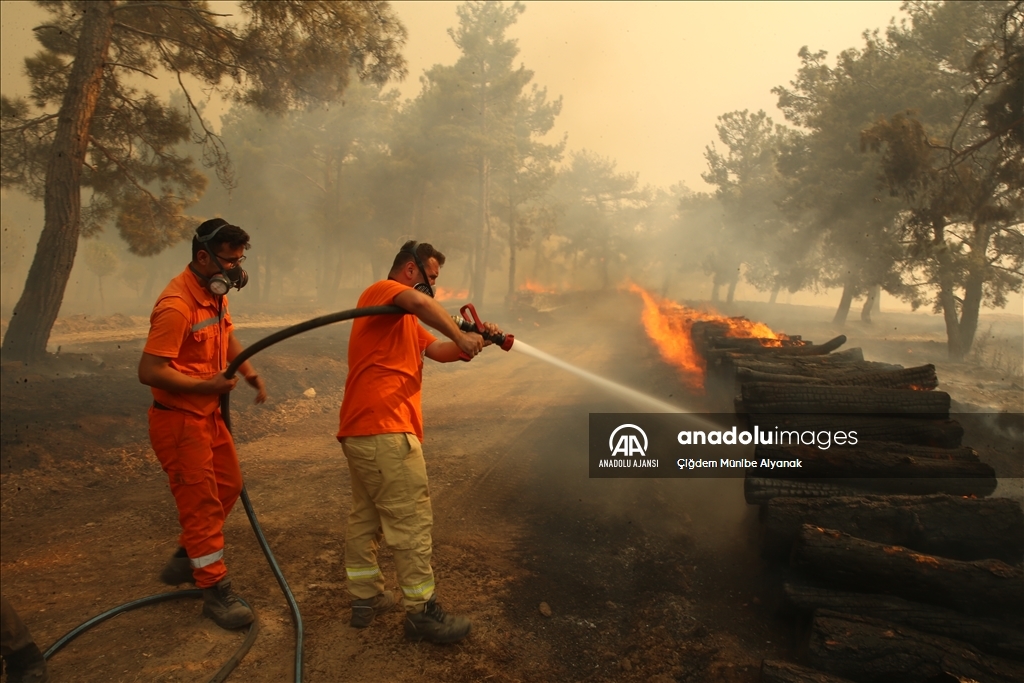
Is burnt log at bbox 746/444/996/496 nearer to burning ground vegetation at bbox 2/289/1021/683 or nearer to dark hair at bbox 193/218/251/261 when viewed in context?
burning ground vegetation at bbox 2/289/1021/683

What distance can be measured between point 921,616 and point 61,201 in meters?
12.2

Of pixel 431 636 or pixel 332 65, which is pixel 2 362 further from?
pixel 431 636

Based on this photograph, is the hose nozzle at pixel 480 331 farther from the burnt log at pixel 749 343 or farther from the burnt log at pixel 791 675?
the burnt log at pixel 749 343

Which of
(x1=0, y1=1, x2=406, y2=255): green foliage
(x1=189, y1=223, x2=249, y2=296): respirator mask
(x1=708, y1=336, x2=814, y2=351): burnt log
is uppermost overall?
(x1=0, y1=1, x2=406, y2=255): green foliage

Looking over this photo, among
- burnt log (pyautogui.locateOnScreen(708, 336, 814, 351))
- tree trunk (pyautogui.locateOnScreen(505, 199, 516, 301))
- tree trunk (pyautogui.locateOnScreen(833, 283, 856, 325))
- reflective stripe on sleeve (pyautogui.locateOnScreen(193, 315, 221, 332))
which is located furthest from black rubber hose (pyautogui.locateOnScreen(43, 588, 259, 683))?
tree trunk (pyautogui.locateOnScreen(833, 283, 856, 325))

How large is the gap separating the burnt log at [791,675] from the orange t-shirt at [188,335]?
3.57m

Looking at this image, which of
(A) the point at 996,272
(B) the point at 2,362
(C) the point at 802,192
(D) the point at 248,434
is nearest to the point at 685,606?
(D) the point at 248,434

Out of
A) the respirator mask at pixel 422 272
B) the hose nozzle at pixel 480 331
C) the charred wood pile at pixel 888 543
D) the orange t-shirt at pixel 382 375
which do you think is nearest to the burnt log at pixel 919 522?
the charred wood pile at pixel 888 543

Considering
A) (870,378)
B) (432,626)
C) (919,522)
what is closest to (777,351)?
(870,378)

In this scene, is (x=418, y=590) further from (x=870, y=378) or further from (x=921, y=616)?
(x=870, y=378)

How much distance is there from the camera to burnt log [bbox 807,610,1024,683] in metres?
3.05

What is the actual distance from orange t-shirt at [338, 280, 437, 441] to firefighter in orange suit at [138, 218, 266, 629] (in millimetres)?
789

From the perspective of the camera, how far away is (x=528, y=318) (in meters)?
25.6

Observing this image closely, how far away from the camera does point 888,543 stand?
12.8 feet
